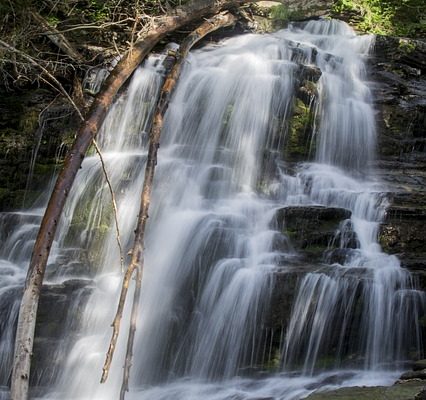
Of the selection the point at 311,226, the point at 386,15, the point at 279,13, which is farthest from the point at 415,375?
the point at 386,15

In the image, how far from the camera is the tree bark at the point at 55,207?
448 centimetres

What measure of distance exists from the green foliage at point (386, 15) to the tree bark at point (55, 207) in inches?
221

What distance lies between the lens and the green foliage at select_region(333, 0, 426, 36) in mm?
13305

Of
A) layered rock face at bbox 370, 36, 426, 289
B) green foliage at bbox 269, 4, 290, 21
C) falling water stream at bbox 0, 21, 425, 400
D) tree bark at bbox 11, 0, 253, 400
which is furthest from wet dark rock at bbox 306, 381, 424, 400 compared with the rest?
green foliage at bbox 269, 4, 290, 21

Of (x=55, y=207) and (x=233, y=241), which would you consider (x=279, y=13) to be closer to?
(x=233, y=241)

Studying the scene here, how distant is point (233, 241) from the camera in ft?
22.2

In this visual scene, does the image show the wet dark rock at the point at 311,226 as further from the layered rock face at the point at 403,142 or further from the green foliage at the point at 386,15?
the green foliage at the point at 386,15

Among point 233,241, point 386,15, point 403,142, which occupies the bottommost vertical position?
point 233,241

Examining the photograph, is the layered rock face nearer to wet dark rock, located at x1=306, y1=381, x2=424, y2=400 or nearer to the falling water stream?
the falling water stream

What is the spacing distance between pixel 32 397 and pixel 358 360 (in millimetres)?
3252

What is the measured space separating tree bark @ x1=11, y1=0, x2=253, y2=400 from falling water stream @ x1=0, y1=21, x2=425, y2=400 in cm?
124

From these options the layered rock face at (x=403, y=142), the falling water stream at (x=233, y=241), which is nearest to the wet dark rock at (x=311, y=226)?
the falling water stream at (x=233, y=241)

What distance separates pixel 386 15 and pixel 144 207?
1048 cm

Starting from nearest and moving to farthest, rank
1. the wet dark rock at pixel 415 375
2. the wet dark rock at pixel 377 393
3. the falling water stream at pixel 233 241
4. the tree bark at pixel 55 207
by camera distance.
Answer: the wet dark rock at pixel 377 393
the wet dark rock at pixel 415 375
the tree bark at pixel 55 207
the falling water stream at pixel 233 241
